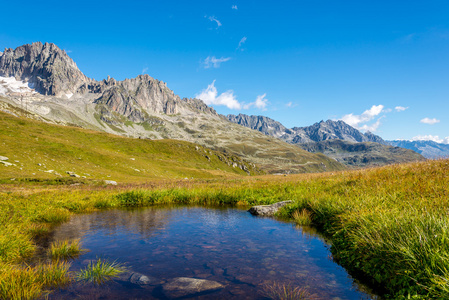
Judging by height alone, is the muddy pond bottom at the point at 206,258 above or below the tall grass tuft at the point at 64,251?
above

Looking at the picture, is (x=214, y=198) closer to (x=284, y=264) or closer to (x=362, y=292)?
(x=284, y=264)

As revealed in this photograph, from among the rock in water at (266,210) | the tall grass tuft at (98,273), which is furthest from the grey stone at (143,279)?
the rock in water at (266,210)

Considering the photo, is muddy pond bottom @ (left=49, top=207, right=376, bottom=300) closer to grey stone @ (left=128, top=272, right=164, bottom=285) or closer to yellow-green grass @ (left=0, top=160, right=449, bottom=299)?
grey stone @ (left=128, top=272, right=164, bottom=285)

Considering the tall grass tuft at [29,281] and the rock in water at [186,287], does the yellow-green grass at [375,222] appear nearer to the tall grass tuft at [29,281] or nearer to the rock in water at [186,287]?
the tall grass tuft at [29,281]

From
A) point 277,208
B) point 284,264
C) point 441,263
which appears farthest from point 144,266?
point 277,208

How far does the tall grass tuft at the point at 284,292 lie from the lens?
6.46m

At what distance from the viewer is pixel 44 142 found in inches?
2463

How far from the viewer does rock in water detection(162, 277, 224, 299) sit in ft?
22.0

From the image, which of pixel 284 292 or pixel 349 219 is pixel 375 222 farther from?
pixel 284 292

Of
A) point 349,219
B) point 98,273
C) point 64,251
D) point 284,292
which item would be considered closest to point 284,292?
point 284,292

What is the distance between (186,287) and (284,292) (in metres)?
2.82

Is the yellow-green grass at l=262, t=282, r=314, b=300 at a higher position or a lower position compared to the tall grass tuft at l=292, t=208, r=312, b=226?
lower

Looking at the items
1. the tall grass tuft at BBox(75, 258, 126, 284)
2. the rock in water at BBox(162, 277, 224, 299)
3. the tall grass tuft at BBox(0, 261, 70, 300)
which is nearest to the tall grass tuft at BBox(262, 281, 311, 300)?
the rock in water at BBox(162, 277, 224, 299)

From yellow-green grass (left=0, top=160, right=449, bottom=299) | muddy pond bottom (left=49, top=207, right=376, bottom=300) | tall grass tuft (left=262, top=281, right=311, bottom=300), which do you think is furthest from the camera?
muddy pond bottom (left=49, top=207, right=376, bottom=300)
